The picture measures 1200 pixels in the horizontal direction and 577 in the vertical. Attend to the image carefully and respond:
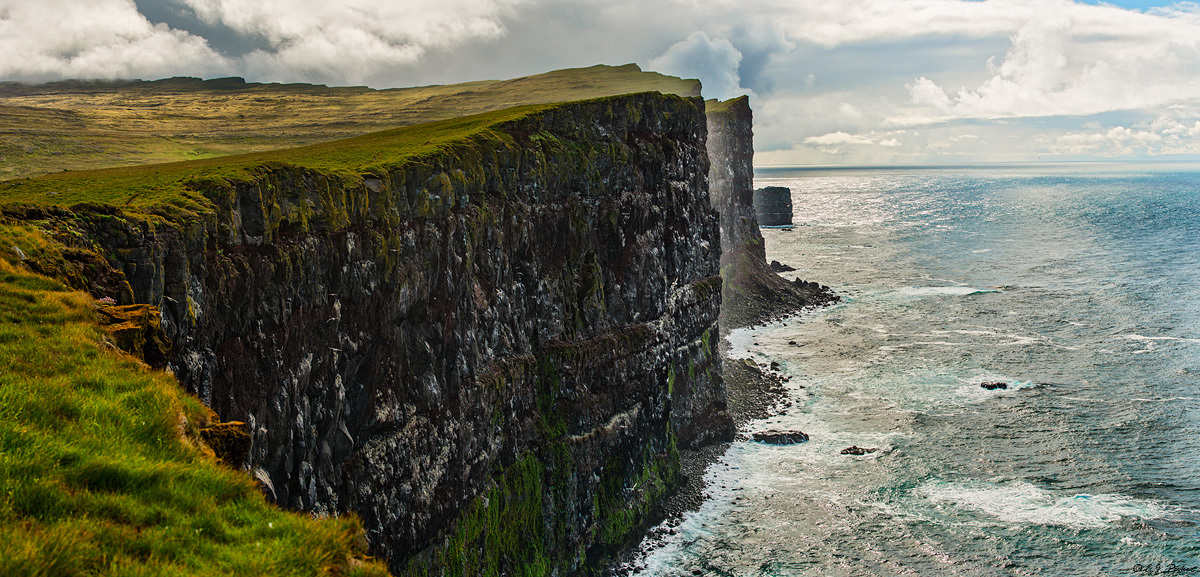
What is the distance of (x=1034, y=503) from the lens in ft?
191

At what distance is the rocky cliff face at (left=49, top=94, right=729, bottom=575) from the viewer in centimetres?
2994

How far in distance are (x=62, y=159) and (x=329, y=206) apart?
26.5m

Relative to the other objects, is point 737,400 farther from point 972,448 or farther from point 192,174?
point 192,174

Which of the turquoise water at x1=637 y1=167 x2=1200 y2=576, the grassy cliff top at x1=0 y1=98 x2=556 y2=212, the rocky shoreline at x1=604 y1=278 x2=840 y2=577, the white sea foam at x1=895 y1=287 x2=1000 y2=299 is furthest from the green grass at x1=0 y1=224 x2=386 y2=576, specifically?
the white sea foam at x1=895 y1=287 x2=1000 y2=299

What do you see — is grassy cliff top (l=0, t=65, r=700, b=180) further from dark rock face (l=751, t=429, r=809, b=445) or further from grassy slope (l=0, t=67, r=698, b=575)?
dark rock face (l=751, t=429, r=809, b=445)

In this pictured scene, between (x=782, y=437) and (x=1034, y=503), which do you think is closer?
(x=1034, y=503)

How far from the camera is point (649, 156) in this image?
59938 mm

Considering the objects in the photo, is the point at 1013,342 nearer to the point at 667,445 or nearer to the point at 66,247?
the point at 667,445

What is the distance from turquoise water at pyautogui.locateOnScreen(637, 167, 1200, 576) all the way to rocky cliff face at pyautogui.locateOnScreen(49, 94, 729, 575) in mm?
8186

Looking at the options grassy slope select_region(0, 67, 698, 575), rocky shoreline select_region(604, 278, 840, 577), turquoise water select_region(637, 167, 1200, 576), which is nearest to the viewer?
grassy slope select_region(0, 67, 698, 575)

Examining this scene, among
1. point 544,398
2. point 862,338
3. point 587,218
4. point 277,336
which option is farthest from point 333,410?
point 862,338

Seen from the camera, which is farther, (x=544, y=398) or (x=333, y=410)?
(x=544, y=398)

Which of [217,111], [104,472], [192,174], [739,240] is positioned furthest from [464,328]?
[739,240]

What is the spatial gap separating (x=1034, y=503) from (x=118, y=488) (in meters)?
60.7
